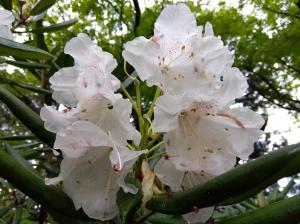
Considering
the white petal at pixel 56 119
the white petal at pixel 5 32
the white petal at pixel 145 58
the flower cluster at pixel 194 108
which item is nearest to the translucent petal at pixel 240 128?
the flower cluster at pixel 194 108

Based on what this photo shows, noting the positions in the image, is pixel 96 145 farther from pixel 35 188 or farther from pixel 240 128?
pixel 240 128

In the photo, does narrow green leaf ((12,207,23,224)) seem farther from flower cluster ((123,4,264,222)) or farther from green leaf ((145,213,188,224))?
flower cluster ((123,4,264,222))

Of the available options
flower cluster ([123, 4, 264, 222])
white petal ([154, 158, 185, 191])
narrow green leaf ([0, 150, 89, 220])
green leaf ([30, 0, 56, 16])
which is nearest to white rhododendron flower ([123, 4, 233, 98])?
flower cluster ([123, 4, 264, 222])

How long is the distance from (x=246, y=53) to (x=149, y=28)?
4.24ft

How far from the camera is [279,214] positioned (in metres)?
0.55

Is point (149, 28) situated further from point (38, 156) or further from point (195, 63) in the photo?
point (195, 63)

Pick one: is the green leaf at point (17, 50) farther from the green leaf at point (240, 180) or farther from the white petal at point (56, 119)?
the green leaf at point (240, 180)

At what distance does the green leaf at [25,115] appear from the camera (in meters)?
0.74

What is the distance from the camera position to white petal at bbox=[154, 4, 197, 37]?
780 mm

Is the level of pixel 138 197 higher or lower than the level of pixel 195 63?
lower

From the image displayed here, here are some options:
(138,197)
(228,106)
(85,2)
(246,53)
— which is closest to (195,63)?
(228,106)

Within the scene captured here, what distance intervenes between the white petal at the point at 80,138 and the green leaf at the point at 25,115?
0.42 ft

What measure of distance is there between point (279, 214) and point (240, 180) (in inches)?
2.6

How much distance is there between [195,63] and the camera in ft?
2.40
